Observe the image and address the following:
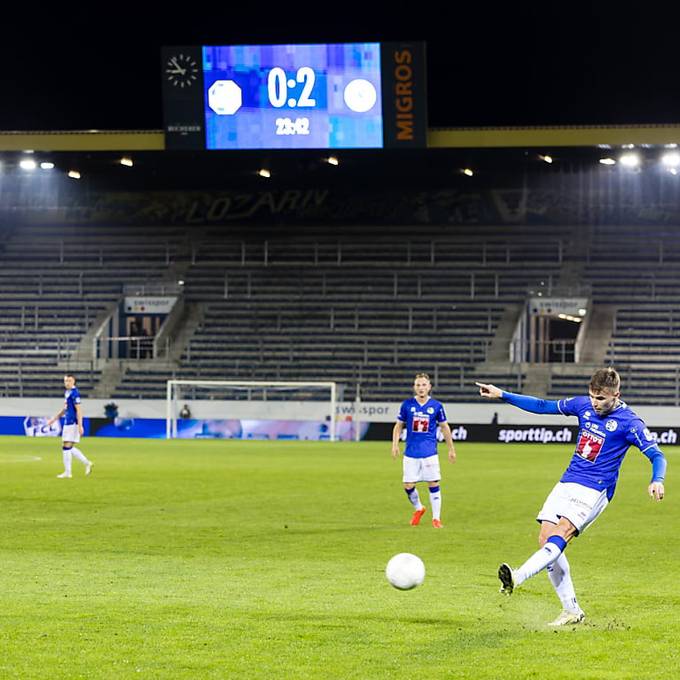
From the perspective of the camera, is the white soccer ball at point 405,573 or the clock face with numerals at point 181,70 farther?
the clock face with numerals at point 181,70

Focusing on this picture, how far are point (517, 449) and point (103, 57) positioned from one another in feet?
81.5

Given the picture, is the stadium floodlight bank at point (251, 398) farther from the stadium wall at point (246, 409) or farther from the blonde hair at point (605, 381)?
the blonde hair at point (605, 381)

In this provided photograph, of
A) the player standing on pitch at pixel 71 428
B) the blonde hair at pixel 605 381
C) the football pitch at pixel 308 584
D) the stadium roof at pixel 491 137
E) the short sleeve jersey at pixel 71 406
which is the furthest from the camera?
the stadium roof at pixel 491 137

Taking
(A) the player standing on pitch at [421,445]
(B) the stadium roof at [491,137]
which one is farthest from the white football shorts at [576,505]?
(B) the stadium roof at [491,137]

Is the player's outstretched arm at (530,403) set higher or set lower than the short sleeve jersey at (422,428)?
higher

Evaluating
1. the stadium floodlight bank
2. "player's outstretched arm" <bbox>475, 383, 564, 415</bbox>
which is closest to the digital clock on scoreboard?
the stadium floodlight bank

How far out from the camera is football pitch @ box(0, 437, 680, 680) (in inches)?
346

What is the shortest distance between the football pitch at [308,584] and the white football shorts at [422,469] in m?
0.76

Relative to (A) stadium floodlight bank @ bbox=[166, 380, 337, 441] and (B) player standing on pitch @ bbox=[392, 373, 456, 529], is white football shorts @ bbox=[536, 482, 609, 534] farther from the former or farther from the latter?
(A) stadium floodlight bank @ bbox=[166, 380, 337, 441]

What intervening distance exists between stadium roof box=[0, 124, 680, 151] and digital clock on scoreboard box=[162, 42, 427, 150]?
1811mm

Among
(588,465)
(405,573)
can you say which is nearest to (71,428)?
(405,573)

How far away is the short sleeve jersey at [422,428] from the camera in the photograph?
19.5m

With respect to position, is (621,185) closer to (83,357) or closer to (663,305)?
(663,305)

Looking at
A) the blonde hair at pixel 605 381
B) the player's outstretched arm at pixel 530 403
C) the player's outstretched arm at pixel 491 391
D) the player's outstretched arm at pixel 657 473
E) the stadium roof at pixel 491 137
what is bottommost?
the player's outstretched arm at pixel 657 473
